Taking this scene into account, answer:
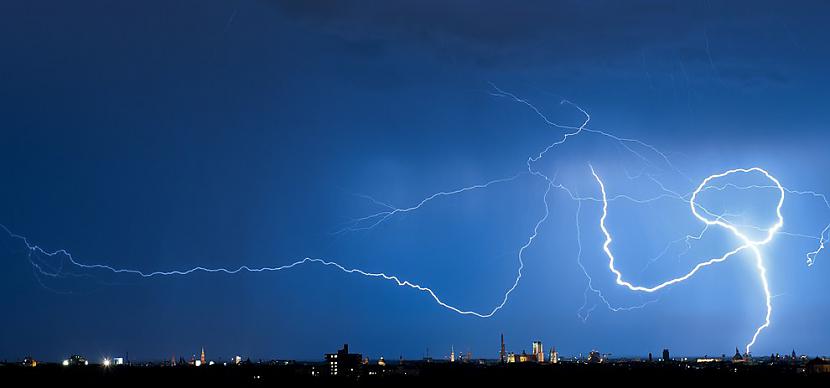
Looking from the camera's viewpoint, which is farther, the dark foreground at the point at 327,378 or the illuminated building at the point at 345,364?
the illuminated building at the point at 345,364

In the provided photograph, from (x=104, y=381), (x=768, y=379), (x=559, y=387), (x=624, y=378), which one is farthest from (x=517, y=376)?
(x=104, y=381)

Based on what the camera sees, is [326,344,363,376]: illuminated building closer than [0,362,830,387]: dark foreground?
No

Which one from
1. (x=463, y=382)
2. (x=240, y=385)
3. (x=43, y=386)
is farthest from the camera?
(x=463, y=382)

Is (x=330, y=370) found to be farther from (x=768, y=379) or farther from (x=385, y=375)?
(x=768, y=379)

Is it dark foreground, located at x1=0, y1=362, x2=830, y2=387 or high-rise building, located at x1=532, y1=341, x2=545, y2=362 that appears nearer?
dark foreground, located at x1=0, y1=362, x2=830, y2=387

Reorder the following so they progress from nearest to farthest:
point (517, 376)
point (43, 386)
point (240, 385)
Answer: point (43, 386) → point (240, 385) → point (517, 376)

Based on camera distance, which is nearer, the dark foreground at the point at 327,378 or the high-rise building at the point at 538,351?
the dark foreground at the point at 327,378

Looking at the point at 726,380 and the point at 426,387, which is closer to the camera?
the point at 426,387

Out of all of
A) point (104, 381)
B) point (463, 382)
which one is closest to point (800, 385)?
point (463, 382)

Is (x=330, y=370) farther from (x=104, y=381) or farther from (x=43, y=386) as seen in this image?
(x=43, y=386)
